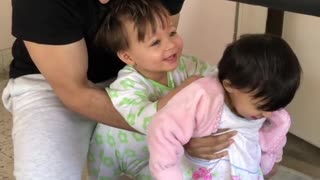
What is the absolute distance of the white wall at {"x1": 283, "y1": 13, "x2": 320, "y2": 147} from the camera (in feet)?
5.63

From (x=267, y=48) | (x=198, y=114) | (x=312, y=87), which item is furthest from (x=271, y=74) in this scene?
Result: (x=312, y=87)

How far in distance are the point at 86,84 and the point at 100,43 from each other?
101mm

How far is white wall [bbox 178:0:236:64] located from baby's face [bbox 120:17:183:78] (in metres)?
0.84

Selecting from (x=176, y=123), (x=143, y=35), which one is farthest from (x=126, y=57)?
(x=176, y=123)

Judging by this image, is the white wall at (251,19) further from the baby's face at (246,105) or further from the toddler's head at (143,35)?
the baby's face at (246,105)

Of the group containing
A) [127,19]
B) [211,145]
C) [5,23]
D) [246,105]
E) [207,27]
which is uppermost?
[127,19]

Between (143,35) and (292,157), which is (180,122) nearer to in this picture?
(143,35)

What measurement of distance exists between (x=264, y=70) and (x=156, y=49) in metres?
0.28

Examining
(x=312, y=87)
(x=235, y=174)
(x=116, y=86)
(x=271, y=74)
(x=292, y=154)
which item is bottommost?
(x=292, y=154)

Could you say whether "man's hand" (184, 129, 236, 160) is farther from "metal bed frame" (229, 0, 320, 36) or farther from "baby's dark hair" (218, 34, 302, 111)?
"metal bed frame" (229, 0, 320, 36)

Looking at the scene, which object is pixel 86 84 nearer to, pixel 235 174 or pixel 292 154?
pixel 235 174

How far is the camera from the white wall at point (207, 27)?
1964mm

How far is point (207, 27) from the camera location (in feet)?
6.77

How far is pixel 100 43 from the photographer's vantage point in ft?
3.95
